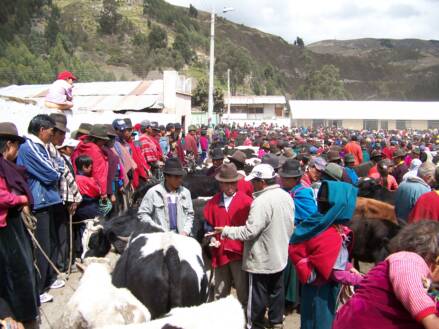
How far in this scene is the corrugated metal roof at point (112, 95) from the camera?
20.0 meters

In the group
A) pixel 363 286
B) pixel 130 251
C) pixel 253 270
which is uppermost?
pixel 363 286

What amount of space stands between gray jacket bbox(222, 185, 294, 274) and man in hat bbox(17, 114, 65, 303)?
2.09 meters

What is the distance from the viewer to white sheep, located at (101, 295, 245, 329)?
284cm

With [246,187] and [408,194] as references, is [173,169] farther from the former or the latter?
[408,194]

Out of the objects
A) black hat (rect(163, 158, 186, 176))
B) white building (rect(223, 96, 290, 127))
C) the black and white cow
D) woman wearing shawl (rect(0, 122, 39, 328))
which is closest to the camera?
woman wearing shawl (rect(0, 122, 39, 328))

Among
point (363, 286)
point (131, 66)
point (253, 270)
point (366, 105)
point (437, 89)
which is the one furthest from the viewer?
point (437, 89)

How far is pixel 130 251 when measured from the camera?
4.39m

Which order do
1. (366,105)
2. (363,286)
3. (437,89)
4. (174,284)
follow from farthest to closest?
(437,89) → (366,105) → (174,284) → (363,286)

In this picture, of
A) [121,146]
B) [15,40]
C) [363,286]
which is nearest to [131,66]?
[15,40]

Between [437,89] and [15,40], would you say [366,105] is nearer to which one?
[15,40]

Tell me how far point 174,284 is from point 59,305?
2.09m

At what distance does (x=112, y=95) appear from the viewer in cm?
2173

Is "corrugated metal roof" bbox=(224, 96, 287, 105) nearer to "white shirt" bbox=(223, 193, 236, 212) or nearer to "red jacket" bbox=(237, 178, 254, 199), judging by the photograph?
"red jacket" bbox=(237, 178, 254, 199)

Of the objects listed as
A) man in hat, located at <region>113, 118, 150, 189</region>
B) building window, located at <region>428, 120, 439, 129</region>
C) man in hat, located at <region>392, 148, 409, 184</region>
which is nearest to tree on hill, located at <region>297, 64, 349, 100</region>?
building window, located at <region>428, 120, 439, 129</region>
